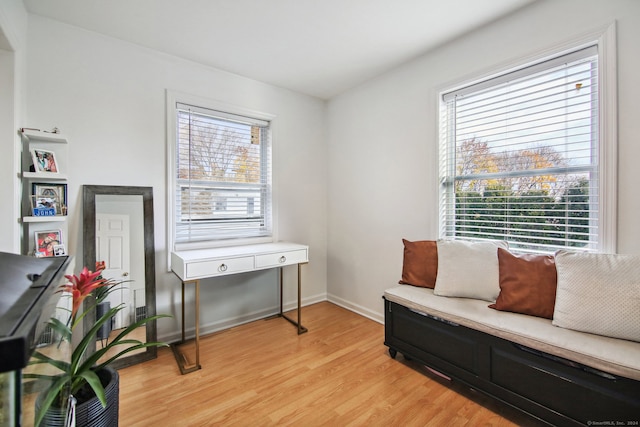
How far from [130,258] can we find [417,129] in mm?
2660

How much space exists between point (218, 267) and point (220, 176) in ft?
3.30

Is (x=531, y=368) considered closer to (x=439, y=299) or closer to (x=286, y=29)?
(x=439, y=299)

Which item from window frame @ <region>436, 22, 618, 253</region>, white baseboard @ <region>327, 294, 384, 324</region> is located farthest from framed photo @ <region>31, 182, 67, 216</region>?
window frame @ <region>436, 22, 618, 253</region>

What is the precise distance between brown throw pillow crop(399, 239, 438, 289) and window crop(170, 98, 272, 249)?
1528 mm

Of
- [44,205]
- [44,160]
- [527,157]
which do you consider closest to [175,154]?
[44,160]

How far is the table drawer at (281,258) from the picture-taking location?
8.30 feet

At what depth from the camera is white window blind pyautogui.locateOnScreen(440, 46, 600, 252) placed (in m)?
1.81

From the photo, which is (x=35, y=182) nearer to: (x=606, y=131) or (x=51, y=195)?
(x=51, y=195)

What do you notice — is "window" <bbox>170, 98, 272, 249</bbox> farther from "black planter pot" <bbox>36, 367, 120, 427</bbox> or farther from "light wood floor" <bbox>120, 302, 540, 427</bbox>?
"black planter pot" <bbox>36, 367, 120, 427</bbox>

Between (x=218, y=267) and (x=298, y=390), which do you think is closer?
(x=298, y=390)

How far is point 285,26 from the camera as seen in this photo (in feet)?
7.08

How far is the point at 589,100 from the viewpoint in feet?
5.84

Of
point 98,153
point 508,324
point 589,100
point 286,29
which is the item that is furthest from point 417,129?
point 98,153

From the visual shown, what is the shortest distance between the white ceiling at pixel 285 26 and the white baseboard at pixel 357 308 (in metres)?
2.48
